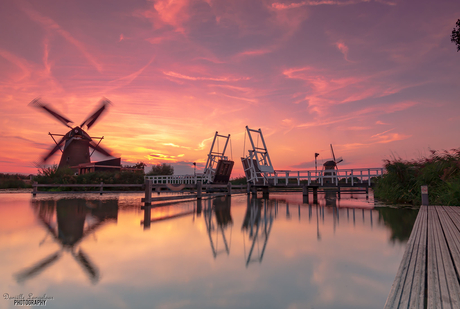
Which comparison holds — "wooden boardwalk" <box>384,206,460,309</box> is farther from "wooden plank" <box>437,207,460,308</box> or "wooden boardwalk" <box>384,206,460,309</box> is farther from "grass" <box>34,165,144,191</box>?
"grass" <box>34,165,144,191</box>

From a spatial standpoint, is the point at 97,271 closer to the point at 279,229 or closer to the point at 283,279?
the point at 283,279

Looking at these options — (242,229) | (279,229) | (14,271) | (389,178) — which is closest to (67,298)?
(14,271)

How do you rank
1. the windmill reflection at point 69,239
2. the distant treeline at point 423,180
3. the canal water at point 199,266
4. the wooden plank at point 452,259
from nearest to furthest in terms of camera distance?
the wooden plank at point 452,259, the canal water at point 199,266, the windmill reflection at point 69,239, the distant treeline at point 423,180

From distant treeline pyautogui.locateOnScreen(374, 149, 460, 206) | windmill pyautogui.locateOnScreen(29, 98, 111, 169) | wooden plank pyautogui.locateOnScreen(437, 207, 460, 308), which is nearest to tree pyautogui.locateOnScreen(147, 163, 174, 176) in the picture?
windmill pyautogui.locateOnScreen(29, 98, 111, 169)

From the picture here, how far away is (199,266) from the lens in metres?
4.39

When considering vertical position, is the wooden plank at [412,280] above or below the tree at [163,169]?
below

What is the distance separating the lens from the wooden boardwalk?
7.67 ft

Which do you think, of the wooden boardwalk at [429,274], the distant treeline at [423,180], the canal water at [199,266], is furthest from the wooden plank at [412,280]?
the distant treeline at [423,180]

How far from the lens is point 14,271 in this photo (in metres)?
4.12

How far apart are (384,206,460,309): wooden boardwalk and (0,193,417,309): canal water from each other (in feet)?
1.36

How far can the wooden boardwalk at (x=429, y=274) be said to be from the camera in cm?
234

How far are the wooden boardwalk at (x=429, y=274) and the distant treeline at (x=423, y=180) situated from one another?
315 inches

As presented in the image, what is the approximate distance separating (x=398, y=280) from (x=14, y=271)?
493 centimetres

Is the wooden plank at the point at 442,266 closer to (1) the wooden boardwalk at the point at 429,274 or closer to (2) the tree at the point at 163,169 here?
(1) the wooden boardwalk at the point at 429,274
